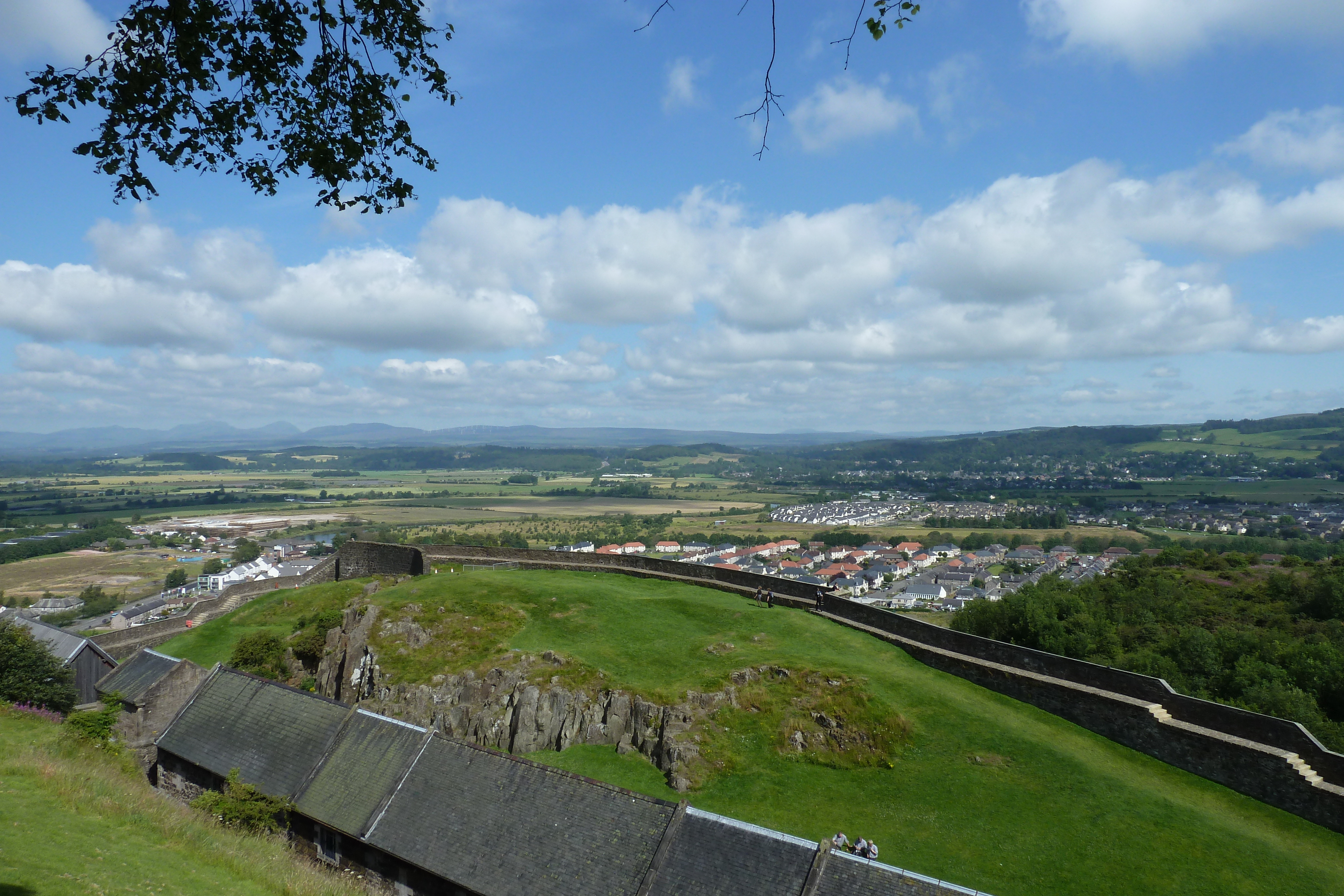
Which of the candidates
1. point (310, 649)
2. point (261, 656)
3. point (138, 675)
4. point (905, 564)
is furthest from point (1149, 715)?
point (905, 564)

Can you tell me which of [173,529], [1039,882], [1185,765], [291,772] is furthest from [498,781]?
[173,529]

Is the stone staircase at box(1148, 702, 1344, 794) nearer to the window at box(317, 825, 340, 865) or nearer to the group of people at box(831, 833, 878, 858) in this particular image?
the group of people at box(831, 833, 878, 858)

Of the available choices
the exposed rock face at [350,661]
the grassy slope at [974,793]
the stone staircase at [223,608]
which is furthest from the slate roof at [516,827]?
the stone staircase at [223,608]

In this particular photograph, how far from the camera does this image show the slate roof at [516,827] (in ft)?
42.4

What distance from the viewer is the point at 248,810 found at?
1609 centimetres

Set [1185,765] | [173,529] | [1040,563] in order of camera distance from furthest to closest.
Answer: [173,529] < [1040,563] < [1185,765]

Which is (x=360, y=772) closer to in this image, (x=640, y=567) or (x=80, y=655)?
(x=640, y=567)

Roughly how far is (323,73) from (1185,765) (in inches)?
906

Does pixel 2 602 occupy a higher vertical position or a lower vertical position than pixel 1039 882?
lower

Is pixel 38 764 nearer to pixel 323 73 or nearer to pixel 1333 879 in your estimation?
pixel 323 73

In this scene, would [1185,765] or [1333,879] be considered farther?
[1185,765]

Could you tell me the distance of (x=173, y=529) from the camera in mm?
140125

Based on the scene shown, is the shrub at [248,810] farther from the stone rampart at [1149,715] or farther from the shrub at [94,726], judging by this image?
the stone rampart at [1149,715]

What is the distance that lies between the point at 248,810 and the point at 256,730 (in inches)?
112
